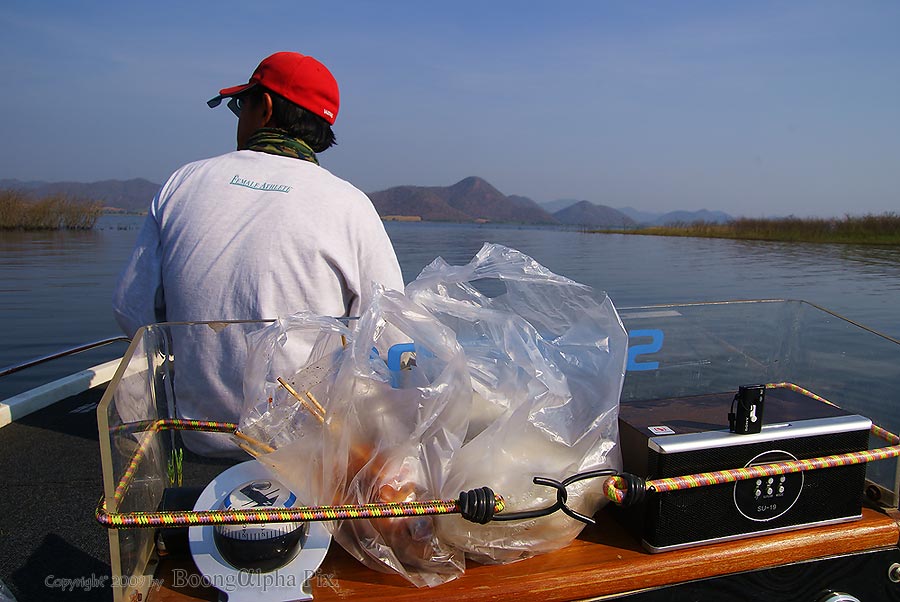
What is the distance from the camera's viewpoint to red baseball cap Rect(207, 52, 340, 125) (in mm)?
1749

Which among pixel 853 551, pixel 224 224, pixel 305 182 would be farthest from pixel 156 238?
pixel 853 551

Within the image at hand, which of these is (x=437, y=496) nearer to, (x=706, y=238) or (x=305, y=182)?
A: (x=305, y=182)

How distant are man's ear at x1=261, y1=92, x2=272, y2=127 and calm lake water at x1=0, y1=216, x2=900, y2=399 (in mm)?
4727

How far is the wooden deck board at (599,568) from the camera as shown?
3.62ft

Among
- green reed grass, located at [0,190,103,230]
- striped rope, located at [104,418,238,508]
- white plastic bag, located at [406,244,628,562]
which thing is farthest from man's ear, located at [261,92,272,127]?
green reed grass, located at [0,190,103,230]

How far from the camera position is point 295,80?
69.0 inches

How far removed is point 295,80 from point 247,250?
0.55m

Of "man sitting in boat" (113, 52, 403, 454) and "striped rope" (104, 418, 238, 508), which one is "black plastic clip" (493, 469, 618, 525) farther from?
"man sitting in boat" (113, 52, 403, 454)

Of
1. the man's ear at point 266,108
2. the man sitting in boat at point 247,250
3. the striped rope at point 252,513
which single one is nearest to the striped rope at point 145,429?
the striped rope at point 252,513

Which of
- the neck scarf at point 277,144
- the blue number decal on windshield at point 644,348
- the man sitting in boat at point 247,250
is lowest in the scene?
the blue number decal on windshield at point 644,348

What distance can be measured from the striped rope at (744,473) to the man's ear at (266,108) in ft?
4.42

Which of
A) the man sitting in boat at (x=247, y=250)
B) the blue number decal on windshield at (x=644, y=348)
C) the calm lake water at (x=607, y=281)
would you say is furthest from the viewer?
the calm lake water at (x=607, y=281)

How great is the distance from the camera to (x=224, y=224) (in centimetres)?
155

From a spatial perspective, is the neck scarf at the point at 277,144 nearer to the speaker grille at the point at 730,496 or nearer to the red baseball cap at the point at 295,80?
the red baseball cap at the point at 295,80
